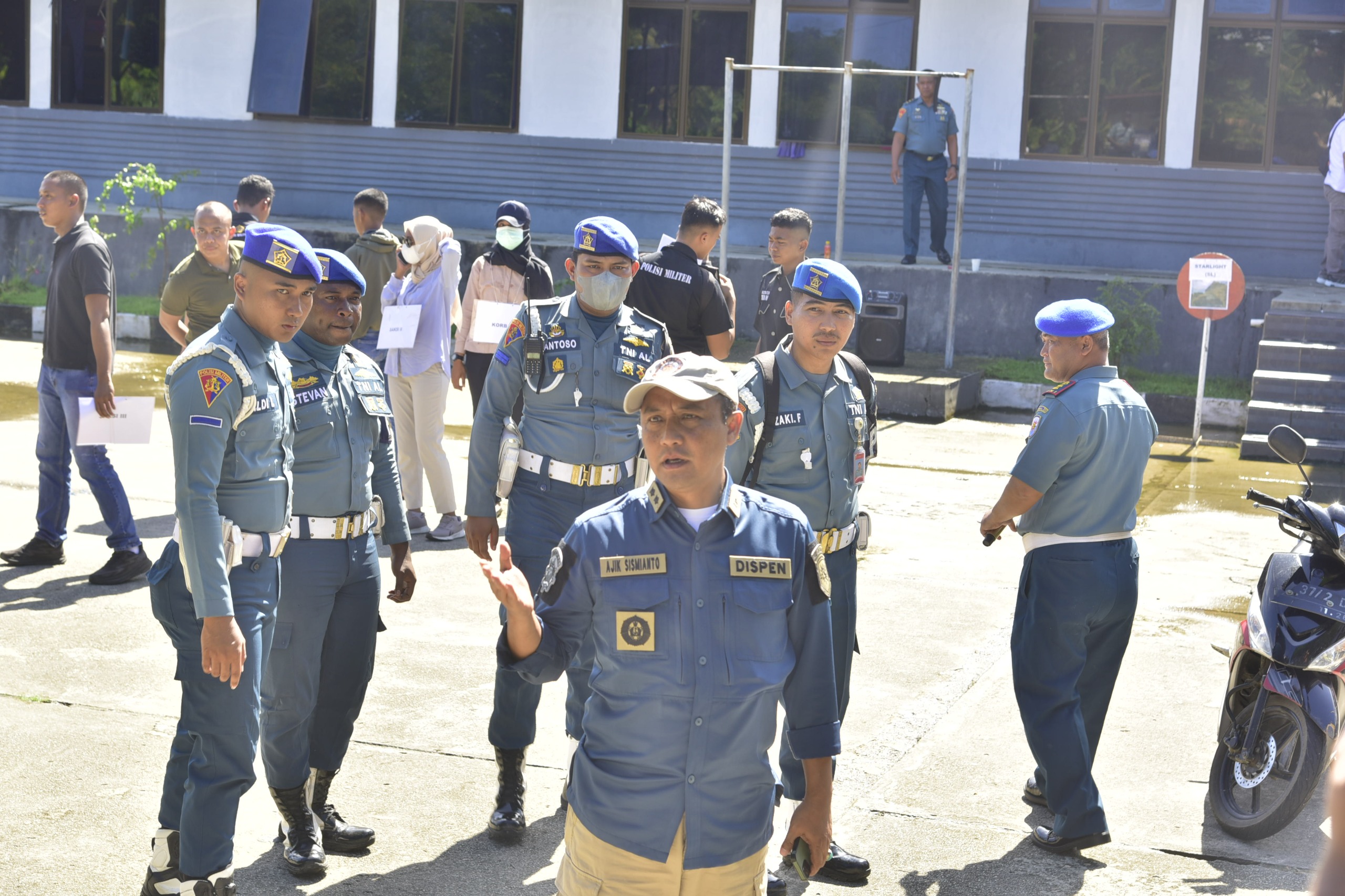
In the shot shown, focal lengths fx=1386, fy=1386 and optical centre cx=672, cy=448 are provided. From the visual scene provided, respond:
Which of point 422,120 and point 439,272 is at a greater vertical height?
point 422,120

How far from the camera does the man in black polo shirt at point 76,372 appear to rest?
23.8 feet

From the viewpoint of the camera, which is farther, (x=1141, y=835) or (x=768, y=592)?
(x=1141, y=835)

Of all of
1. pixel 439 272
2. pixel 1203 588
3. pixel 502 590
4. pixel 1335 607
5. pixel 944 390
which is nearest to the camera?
pixel 502 590

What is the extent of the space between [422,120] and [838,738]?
57.2 feet

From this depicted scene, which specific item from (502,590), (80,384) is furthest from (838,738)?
(80,384)

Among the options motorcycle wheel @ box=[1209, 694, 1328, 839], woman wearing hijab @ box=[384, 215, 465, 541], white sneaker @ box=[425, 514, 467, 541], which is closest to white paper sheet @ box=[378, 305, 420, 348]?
woman wearing hijab @ box=[384, 215, 465, 541]

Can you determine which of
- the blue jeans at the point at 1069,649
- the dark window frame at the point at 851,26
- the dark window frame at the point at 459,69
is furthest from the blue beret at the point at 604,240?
the dark window frame at the point at 459,69

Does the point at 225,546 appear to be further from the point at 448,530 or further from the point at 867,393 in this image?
the point at 448,530

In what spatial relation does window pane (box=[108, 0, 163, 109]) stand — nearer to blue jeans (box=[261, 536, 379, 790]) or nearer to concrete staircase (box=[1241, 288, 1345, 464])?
concrete staircase (box=[1241, 288, 1345, 464])

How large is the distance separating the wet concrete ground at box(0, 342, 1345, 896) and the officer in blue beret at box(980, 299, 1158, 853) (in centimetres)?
32

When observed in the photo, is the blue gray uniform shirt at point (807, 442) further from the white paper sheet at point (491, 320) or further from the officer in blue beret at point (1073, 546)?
the white paper sheet at point (491, 320)

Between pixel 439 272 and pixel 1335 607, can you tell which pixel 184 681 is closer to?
pixel 1335 607

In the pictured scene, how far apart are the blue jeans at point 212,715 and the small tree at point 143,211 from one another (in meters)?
13.6

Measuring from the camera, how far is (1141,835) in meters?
4.89
